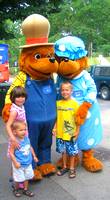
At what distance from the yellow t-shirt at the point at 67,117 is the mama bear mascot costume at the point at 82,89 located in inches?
3.7

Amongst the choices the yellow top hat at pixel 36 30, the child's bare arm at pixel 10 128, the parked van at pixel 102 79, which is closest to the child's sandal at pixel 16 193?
the child's bare arm at pixel 10 128

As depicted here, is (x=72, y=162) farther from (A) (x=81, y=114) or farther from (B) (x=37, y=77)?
(B) (x=37, y=77)

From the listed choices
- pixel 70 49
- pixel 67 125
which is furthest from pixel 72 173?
pixel 70 49

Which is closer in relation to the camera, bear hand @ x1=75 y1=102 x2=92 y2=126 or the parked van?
bear hand @ x1=75 y1=102 x2=92 y2=126

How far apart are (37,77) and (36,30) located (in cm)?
60

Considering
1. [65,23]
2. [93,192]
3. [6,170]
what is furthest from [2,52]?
[65,23]

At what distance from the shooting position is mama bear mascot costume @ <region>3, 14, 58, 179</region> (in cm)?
498

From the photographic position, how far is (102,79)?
1702 cm

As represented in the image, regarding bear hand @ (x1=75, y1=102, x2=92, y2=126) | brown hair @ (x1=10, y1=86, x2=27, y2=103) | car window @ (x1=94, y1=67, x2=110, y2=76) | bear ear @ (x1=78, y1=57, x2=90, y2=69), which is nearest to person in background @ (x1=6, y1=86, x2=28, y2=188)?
brown hair @ (x1=10, y1=86, x2=27, y2=103)

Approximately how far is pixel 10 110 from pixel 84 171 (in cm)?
150

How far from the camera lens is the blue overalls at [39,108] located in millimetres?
4992

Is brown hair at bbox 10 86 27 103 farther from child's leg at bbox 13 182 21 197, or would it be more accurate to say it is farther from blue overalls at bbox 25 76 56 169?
child's leg at bbox 13 182 21 197

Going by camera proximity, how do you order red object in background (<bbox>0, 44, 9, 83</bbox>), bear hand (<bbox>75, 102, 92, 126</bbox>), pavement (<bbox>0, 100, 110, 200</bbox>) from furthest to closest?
red object in background (<bbox>0, 44, 9, 83</bbox>)
bear hand (<bbox>75, 102, 92, 126</bbox>)
pavement (<bbox>0, 100, 110, 200</bbox>)

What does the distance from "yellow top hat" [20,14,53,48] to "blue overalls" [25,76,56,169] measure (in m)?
0.48
